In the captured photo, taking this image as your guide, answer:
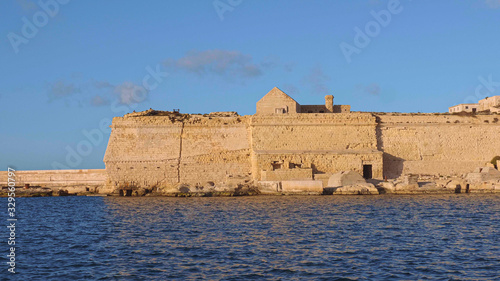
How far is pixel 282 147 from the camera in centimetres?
3019

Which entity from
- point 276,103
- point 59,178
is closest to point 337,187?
point 276,103

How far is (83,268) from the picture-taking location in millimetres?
10383

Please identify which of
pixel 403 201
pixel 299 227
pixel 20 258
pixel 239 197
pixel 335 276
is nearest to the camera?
pixel 335 276

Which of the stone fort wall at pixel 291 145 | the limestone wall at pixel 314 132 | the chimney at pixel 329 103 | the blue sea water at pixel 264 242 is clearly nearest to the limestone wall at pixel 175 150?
the stone fort wall at pixel 291 145

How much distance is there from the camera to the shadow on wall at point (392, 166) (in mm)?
30891

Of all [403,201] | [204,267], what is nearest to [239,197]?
[403,201]

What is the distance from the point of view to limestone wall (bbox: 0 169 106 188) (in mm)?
31719

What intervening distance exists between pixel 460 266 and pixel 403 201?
13.0 m

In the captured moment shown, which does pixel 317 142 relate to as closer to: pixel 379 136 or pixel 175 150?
pixel 379 136

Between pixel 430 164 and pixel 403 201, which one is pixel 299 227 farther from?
pixel 430 164

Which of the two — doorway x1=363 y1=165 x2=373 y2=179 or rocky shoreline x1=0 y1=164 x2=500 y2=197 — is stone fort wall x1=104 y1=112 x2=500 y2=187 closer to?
doorway x1=363 y1=165 x2=373 y2=179

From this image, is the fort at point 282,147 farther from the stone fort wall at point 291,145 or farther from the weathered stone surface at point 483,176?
the weathered stone surface at point 483,176

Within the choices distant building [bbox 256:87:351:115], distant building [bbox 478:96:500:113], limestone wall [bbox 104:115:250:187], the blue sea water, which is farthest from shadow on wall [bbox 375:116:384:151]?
distant building [bbox 478:96:500:113]

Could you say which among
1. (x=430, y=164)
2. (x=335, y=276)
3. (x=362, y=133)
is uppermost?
(x=362, y=133)
